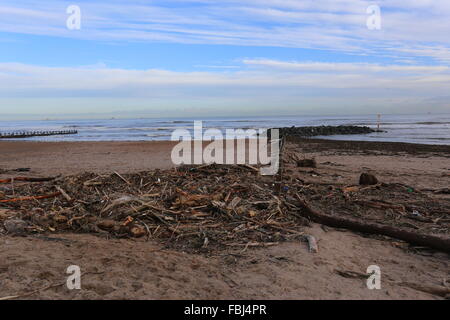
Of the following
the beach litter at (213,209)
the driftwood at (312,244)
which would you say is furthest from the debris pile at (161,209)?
the driftwood at (312,244)

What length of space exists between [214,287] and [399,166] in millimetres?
10870

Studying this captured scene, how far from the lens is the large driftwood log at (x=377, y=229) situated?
15.3 feet

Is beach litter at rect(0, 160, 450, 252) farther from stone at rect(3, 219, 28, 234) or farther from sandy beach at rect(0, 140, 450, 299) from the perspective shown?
sandy beach at rect(0, 140, 450, 299)

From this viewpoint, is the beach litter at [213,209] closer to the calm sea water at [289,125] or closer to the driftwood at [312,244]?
the driftwood at [312,244]

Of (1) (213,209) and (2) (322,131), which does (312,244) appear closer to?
(1) (213,209)

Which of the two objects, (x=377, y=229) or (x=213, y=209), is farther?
(x=213, y=209)

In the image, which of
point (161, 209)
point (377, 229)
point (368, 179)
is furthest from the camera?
point (368, 179)

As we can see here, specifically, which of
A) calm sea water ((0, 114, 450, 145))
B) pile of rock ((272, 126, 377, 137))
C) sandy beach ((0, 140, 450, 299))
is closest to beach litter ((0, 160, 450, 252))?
sandy beach ((0, 140, 450, 299))

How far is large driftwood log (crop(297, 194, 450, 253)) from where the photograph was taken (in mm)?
4652

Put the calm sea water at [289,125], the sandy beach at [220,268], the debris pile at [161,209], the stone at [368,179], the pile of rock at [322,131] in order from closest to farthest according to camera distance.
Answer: the sandy beach at [220,268] < the debris pile at [161,209] < the stone at [368,179] < the calm sea water at [289,125] < the pile of rock at [322,131]

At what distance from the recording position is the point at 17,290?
3268 millimetres

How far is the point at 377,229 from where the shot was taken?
5191 mm

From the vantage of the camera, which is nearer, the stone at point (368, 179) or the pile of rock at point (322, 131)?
the stone at point (368, 179)

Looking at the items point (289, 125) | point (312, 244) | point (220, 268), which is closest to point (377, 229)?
point (312, 244)
